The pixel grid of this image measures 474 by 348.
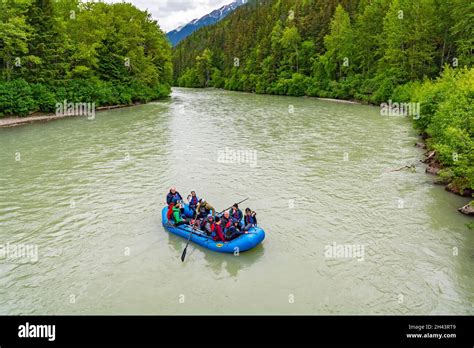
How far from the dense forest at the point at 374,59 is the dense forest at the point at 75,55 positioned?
24025 millimetres

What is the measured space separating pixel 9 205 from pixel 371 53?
51856 mm

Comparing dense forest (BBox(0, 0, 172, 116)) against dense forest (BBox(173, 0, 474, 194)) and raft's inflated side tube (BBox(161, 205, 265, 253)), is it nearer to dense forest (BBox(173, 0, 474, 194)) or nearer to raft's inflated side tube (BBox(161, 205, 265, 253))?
dense forest (BBox(173, 0, 474, 194))

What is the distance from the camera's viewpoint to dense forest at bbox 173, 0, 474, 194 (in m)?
19.0

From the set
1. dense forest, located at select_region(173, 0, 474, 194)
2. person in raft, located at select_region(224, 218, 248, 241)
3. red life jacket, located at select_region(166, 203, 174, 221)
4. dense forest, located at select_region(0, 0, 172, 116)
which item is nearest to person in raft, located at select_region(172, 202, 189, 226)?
red life jacket, located at select_region(166, 203, 174, 221)

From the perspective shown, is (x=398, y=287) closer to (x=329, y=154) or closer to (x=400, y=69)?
(x=329, y=154)

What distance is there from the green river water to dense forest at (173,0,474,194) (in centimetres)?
320

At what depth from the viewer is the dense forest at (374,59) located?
19005 millimetres

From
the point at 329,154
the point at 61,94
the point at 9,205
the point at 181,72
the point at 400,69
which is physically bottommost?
the point at 9,205

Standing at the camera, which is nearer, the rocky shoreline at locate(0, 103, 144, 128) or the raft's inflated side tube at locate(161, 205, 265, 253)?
the raft's inflated side tube at locate(161, 205, 265, 253)
